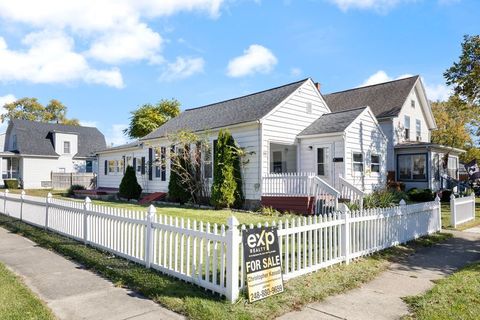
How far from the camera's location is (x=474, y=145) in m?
41.8

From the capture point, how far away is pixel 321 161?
17.1 meters

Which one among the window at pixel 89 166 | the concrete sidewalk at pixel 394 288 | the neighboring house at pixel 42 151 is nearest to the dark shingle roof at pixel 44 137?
the neighboring house at pixel 42 151

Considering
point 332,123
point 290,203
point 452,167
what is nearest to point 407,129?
point 452,167

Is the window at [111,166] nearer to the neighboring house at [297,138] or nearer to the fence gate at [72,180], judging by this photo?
the fence gate at [72,180]

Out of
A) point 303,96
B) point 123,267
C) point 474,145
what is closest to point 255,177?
point 303,96

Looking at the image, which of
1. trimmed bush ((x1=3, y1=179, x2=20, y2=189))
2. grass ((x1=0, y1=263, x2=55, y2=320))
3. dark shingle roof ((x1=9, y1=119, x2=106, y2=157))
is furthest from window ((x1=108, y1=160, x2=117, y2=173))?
grass ((x1=0, y1=263, x2=55, y2=320))

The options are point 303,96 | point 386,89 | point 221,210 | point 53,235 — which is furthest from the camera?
point 386,89

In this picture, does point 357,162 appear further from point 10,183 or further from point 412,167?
point 10,183

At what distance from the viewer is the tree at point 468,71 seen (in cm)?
1706

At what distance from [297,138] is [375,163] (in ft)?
14.8

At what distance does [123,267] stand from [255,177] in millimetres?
9840

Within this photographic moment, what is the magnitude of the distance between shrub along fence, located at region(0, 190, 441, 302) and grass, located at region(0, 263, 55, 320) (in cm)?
192

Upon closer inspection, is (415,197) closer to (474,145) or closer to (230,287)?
(230,287)

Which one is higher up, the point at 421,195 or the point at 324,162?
the point at 324,162
